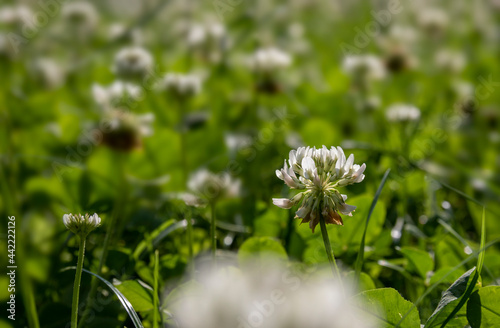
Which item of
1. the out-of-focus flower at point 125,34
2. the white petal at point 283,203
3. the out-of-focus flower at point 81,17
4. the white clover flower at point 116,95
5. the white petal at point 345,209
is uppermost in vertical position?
the out-of-focus flower at point 81,17

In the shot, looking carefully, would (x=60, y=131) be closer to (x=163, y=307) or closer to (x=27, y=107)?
(x=27, y=107)

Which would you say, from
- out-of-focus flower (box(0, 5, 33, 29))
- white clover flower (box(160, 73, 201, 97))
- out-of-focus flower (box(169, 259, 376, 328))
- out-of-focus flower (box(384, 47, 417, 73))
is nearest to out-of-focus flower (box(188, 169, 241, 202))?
out-of-focus flower (box(169, 259, 376, 328))

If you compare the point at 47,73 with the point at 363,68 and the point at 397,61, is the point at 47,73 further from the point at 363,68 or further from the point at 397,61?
the point at 397,61

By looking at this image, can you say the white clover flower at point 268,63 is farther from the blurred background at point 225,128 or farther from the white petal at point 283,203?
the white petal at point 283,203

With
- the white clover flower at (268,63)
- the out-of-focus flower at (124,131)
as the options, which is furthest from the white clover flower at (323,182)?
the white clover flower at (268,63)

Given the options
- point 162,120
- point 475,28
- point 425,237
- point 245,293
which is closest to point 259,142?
point 162,120

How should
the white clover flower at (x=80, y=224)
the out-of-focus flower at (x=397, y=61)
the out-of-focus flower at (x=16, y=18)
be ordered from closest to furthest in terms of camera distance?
the white clover flower at (x=80, y=224)
the out-of-focus flower at (x=16, y=18)
the out-of-focus flower at (x=397, y=61)

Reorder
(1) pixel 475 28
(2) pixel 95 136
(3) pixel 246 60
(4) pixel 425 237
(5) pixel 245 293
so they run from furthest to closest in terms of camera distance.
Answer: (1) pixel 475 28 < (3) pixel 246 60 < (2) pixel 95 136 < (4) pixel 425 237 < (5) pixel 245 293

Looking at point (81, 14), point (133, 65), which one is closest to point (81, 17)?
point (81, 14)
